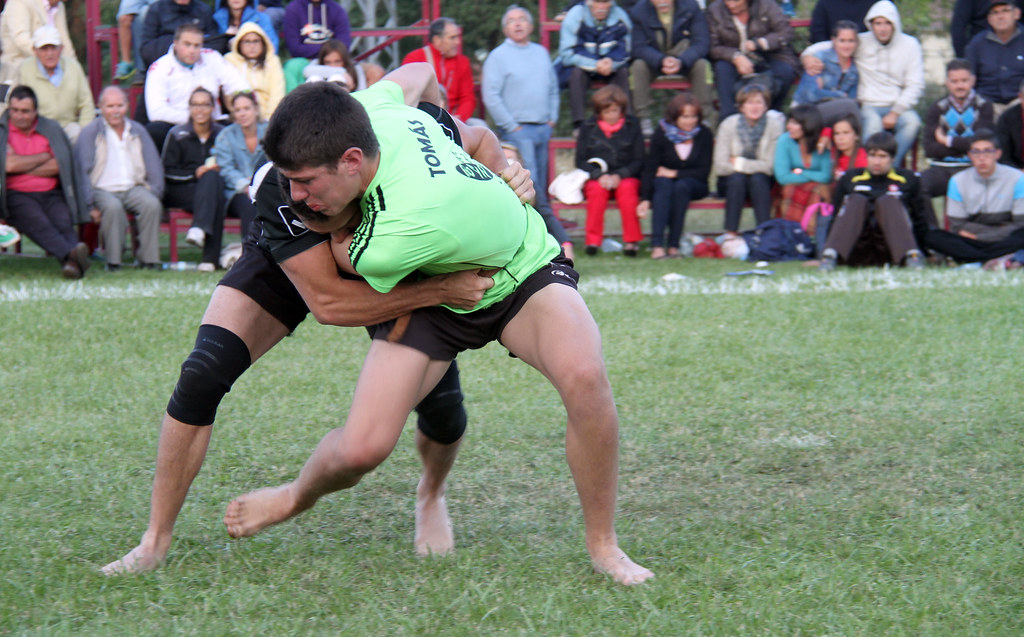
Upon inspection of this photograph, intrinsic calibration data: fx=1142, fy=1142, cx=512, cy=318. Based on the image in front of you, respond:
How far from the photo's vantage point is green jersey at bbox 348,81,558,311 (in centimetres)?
315

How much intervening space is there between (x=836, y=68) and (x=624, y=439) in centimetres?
765

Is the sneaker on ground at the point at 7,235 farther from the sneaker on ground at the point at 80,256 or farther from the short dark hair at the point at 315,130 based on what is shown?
the short dark hair at the point at 315,130

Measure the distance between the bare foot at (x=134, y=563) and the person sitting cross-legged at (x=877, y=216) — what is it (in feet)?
23.3

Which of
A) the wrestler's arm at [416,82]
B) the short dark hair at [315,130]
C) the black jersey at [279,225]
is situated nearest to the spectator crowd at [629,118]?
the wrestler's arm at [416,82]

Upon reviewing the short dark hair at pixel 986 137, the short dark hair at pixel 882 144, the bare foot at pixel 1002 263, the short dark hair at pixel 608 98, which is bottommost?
the bare foot at pixel 1002 263

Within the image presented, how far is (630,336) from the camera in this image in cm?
707

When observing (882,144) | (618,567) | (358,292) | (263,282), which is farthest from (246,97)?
(618,567)

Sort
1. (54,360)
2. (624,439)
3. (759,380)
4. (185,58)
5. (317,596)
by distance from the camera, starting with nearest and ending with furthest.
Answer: (317,596)
(624,439)
(759,380)
(54,360)
(185,58)

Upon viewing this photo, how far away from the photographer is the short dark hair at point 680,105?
36.1 ft

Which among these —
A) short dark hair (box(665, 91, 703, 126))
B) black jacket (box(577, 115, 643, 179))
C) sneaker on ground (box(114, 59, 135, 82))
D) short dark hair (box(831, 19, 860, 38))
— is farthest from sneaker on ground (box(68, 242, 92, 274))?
short dark hair (box(831, 19, 860, 38))

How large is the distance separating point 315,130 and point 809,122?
8.67m

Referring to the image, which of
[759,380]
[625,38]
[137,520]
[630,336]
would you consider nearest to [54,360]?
[137,520]

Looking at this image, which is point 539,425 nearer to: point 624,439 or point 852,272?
point 624,439

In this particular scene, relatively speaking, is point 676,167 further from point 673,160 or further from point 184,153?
point 184,153
